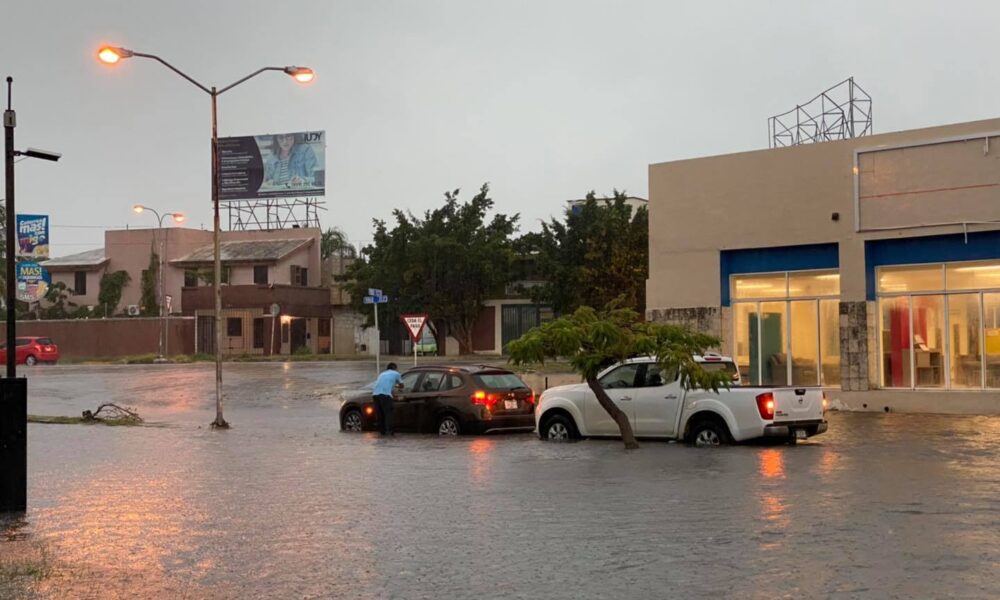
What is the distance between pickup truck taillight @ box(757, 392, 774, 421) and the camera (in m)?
18.0

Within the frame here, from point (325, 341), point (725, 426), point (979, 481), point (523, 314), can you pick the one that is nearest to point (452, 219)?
point (523, 314)

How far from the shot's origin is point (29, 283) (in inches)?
896

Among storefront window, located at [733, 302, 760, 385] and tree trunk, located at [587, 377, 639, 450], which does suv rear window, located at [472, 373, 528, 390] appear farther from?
storefront window, located at [733, 302, 760, 385]

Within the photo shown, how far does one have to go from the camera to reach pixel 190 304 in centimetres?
6581

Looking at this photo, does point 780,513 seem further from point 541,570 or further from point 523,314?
point 523,314

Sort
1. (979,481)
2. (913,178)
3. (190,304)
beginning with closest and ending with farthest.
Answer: (979,481) < (913,178) < (190,304)

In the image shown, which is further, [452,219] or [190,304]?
[190,304]

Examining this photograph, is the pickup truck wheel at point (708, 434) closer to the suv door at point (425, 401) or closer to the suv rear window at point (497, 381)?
the suv rear window at point (497, 381)

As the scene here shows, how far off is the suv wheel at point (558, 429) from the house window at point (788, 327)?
9806mm

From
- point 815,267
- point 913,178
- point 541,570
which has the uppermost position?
point 913,178

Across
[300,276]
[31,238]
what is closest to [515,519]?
[31,238]

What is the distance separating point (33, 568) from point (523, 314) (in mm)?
51072

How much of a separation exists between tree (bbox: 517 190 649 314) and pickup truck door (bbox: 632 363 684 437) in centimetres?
2228

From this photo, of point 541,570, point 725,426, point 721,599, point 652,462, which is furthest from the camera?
point 725,426
